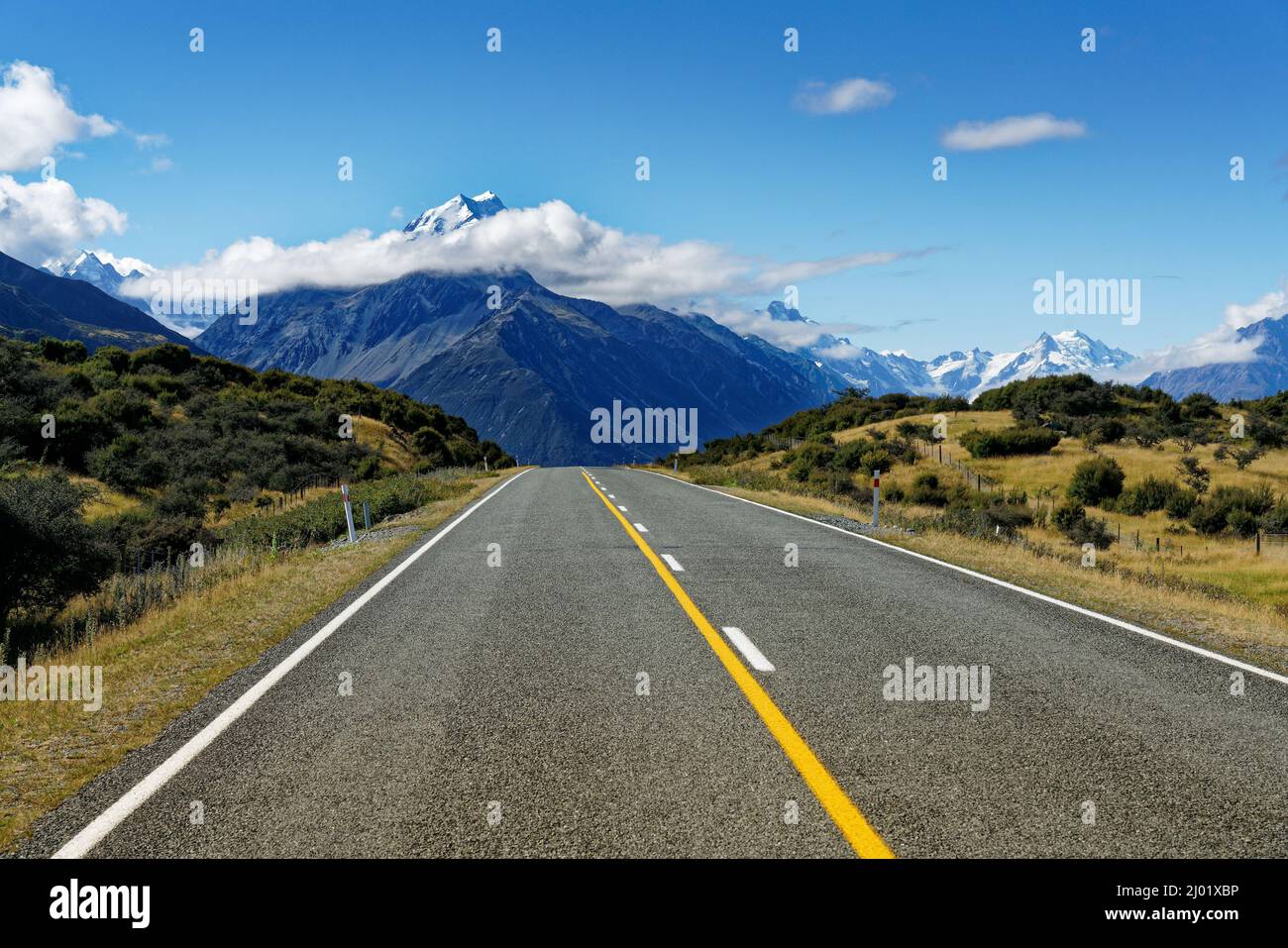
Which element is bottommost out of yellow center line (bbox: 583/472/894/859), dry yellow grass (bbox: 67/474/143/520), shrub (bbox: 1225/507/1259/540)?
shrub (bbox: 1225/507/1259/540)

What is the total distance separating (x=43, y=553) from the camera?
13562mm

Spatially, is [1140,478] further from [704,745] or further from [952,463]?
[704,745]

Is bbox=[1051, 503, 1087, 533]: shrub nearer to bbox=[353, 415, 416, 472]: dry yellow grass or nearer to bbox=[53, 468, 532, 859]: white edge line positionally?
bbox=[53, 468, 532, 859]: white edge line

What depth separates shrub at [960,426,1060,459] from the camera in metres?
49.7

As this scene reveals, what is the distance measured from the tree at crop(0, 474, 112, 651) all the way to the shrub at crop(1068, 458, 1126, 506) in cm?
3838

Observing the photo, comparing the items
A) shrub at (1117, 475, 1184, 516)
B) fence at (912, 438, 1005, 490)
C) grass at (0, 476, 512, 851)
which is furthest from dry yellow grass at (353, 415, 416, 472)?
grass at (0, 476, 512, 851)

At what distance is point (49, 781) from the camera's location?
443cm

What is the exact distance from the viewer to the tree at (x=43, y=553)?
1304 centimetres

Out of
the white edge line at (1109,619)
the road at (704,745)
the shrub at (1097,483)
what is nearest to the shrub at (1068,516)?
the shrub at (1097,483)

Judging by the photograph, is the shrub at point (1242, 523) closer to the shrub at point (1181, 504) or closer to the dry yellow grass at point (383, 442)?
Answer: the shrub at point (1181, 504)
